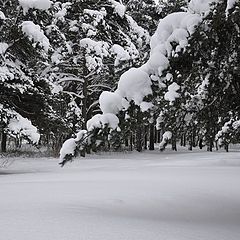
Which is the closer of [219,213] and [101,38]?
[219,213]

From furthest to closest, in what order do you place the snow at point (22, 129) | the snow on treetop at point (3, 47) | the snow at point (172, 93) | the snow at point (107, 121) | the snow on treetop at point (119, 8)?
the snow on treetop at point (119, 8), the snow at point (22, 129), the snow on treetop at point (3, 47), the snow at point (172, 93), the snow at point (107, 121)

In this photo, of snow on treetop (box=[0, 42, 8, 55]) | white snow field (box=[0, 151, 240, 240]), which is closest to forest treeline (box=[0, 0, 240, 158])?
snow on treetop (box=[0, 42, 8, 55])

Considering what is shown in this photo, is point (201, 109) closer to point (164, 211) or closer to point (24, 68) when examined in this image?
point (164, 211)

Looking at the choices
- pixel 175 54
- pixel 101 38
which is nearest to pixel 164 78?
pixel 175 54

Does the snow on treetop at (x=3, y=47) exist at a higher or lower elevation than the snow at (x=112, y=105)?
higher

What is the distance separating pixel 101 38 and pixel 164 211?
1417 centimetres

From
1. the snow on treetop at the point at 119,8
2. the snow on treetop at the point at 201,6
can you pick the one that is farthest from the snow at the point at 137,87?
the snow on treetop at the point at 119,8

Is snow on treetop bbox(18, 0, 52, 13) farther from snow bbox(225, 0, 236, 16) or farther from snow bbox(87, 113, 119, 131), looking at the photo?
snow bbox(225, 0, 236, 16)

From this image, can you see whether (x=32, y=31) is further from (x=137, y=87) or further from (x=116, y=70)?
(x=137, y=87)

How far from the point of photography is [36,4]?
12797 millimetres

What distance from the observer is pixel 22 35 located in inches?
506

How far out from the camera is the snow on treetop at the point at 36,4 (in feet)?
41.6

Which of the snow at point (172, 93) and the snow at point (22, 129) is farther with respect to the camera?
the snow at point (22, 129)

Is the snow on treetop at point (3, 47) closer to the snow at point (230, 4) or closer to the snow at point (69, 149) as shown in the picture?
the snow at point (69, 149)
